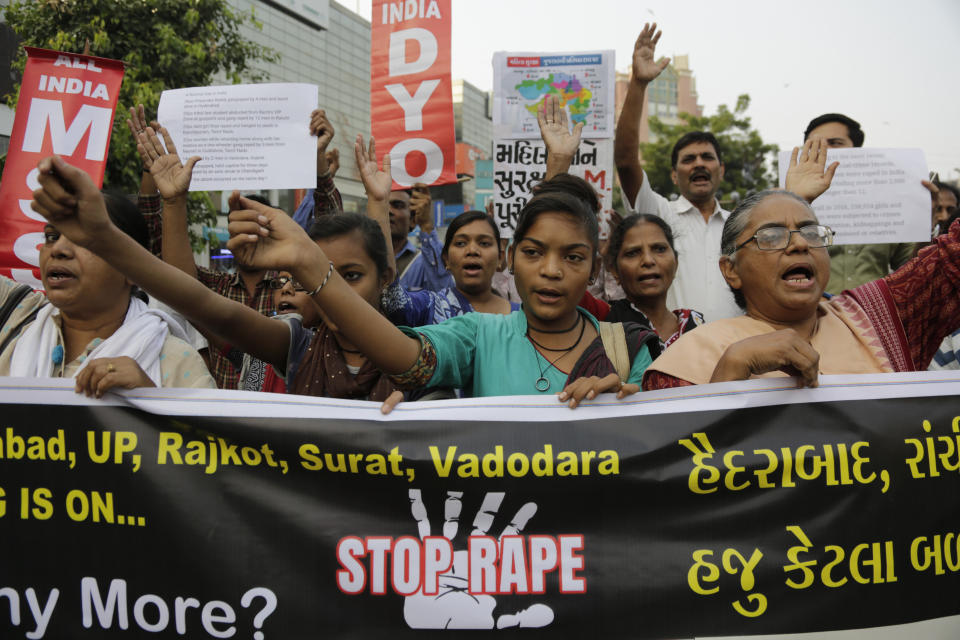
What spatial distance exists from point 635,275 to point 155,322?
2122 mm

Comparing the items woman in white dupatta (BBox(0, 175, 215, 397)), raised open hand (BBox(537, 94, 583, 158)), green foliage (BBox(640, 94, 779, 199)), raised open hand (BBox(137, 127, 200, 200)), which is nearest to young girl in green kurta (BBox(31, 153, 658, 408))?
woman in white dupatta (BBox(0, 175, 215, 397))

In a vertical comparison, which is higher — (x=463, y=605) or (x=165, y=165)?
(x=165, y=165)

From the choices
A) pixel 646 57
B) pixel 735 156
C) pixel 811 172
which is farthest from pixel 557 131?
pixel 735 156

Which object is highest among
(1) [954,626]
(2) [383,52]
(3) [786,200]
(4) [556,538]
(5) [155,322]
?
(2) [383,52]

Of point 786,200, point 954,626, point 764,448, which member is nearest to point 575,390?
point 764,448

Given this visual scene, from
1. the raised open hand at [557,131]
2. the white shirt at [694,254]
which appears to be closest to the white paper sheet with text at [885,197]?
the white shirt at [694,254]

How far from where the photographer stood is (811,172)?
295 cm

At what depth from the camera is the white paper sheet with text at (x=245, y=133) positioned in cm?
352

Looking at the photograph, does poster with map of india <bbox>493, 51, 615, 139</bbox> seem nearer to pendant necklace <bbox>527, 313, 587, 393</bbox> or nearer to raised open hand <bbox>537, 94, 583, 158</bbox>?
raised open hand <bbox>537, 94, 583, 158</bbox>

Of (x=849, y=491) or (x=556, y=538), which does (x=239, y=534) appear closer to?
(x=556, y=538)

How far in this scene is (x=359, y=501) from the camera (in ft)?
6.40

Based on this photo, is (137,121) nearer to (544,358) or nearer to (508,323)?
(508,323)

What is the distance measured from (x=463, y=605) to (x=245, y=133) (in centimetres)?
259

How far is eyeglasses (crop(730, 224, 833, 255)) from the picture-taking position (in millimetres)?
2188
